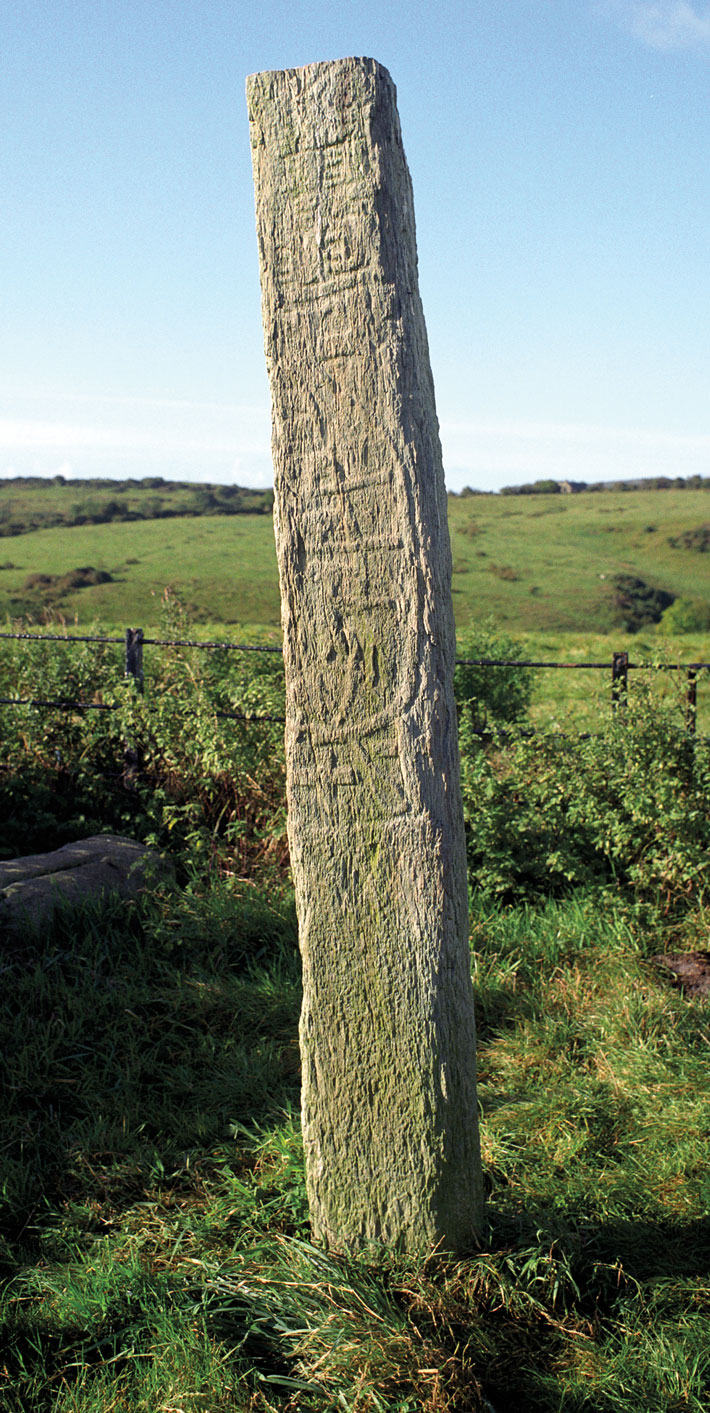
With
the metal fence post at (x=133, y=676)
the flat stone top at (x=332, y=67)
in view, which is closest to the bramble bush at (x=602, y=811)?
the metal fence post at (x=133, y=676)

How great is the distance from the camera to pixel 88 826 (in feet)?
18.9

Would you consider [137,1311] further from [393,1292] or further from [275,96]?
[275,96]

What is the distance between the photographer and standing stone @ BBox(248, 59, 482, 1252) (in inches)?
85.7

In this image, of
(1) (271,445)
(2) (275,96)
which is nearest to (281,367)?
(1) (271,445)

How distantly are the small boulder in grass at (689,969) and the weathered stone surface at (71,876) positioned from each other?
95.7 inches

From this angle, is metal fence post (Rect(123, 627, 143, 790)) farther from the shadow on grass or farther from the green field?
the shadow on grass

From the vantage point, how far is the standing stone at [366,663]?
7.14ft

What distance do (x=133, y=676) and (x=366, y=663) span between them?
4.57 metres

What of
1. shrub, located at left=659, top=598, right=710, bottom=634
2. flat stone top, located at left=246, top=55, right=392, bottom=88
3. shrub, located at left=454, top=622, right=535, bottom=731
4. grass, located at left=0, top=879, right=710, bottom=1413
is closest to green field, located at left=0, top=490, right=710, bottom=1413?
grass, located at left=0, top=879, right=710, bottom=1413

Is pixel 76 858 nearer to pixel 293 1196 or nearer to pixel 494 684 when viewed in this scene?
pixel 293 1196

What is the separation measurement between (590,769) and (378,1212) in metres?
2.71

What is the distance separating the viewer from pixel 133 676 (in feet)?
21.5

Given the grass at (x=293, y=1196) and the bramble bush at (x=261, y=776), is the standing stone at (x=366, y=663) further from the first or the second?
the bramble bush at (x=261, y=776)

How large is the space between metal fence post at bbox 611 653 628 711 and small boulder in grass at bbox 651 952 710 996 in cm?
130
